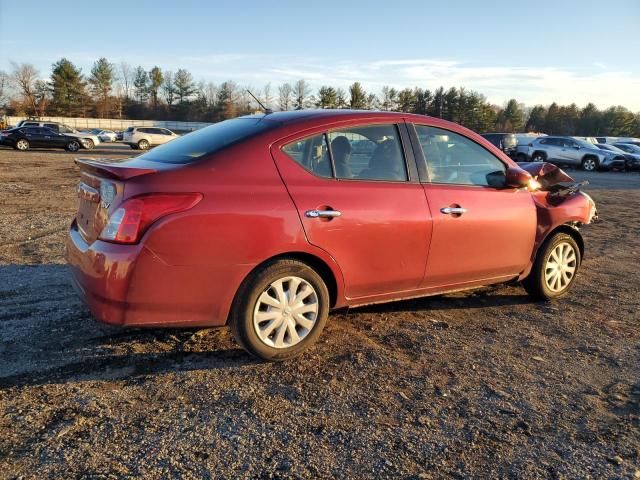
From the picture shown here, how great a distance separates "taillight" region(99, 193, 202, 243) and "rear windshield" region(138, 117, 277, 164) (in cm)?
43

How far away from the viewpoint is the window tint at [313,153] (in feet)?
11.7

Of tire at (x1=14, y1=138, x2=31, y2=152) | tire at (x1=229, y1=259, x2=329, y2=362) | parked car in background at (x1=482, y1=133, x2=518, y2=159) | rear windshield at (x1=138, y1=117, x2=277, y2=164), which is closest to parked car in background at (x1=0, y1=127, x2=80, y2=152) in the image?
tire at (x1=14, y1=138, x2=31, y2=152)

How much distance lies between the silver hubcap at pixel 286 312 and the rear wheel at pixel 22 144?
3157 cm

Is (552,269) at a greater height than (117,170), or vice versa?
(117,170)

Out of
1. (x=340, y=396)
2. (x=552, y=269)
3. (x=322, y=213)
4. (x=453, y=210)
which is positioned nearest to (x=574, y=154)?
(x=552, y=269)

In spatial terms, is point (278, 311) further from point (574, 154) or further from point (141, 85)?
point (141, 85)

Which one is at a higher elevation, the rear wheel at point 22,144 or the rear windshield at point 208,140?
the rear windshield at point 208,140

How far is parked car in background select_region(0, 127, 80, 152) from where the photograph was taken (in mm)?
29359

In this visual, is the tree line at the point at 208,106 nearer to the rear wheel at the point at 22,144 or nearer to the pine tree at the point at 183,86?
the pine tree at the point at 183,86

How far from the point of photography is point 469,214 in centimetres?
423

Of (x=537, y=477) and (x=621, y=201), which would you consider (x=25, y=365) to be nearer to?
(x=537, y=477)

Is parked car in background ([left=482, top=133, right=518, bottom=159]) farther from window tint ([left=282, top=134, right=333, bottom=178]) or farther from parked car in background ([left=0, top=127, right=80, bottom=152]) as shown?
window tint ([left=282, top=134, right=333, bottom=178])

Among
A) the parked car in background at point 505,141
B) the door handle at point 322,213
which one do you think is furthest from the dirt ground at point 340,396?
the parked car in background at point 505,141

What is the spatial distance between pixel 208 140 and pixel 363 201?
1216mm
